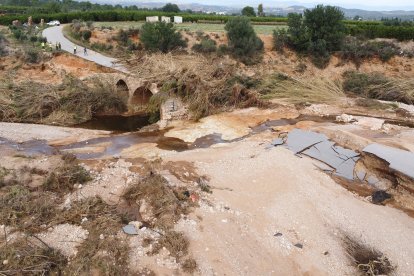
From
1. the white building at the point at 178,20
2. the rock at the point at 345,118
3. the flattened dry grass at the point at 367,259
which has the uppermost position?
the white building at the point at 178,20

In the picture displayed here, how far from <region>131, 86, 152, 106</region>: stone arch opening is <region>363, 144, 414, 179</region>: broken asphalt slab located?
1325cm

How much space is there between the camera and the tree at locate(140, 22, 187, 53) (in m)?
31.2

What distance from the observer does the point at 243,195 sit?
1228cm

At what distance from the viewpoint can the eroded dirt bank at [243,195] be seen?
983 cm

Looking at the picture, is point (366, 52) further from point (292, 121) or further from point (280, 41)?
point (292, 121)

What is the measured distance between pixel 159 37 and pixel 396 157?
73.8 feet

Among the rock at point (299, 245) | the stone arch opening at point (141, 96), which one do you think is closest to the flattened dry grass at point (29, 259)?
the rock at point (299, 245)

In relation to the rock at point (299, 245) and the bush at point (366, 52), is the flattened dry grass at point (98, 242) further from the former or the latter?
the bush at point (366, 52)

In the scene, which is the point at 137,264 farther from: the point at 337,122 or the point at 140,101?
the point at 140,101

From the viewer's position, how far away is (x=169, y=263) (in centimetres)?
945

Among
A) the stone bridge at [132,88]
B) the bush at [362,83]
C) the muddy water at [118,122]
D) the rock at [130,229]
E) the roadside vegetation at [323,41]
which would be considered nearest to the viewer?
the rock at [130,229]

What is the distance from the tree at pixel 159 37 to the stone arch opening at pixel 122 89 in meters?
8.44

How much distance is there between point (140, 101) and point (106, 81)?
2.30m

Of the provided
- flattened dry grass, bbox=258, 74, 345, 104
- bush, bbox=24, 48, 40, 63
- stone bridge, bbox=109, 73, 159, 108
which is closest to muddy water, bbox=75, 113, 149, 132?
stone bridge, bbox=109, 73, 159, 108
